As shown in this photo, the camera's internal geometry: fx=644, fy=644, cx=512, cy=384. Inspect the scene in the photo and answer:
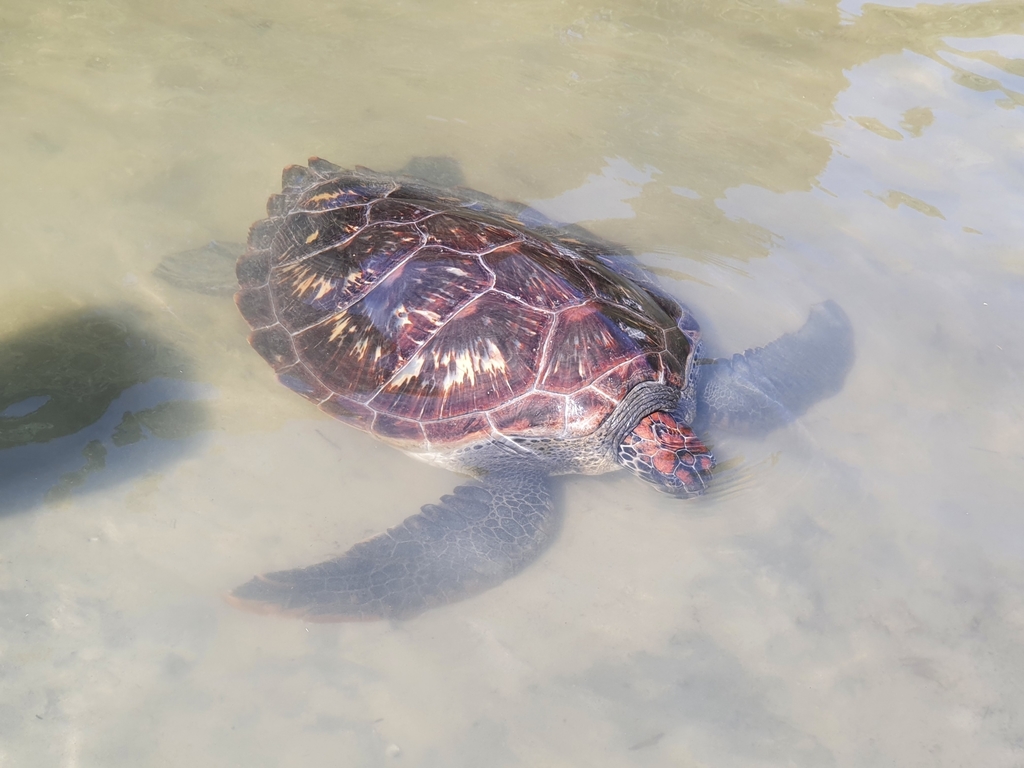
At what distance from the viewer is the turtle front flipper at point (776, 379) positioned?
14.1 ft

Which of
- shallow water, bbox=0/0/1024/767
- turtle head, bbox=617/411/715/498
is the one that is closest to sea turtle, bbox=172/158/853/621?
turtle head, bbox=617/411/715/498

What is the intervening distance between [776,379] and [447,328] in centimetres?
232

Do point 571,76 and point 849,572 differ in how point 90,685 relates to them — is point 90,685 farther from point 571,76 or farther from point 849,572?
point 571,76

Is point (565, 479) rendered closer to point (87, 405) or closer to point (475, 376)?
point (475, 376)

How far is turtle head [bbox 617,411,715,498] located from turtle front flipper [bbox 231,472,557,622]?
1.97ft

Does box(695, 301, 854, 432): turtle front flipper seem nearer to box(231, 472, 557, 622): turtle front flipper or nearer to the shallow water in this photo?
the shallow water

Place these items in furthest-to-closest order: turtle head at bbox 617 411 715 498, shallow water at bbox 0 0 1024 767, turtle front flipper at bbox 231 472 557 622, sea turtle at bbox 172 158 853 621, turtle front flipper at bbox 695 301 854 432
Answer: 1. turtle front flipper at bbox 695 301 854 432
2. turtle head at bbox 617 411 715 498
3. sea turtle at bbox 172 158 853 621
4. turtle front flipper at bbox 231 472 557 622
5. shallow water at bbox 0 0 1024 767

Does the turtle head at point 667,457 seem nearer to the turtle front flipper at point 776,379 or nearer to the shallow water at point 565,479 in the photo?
the shallow water at point 565,479

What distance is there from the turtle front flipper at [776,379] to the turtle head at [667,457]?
529mm

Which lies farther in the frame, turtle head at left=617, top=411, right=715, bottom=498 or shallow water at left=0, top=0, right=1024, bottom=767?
turtle head at left=617, top=411, right=715, bottom=498

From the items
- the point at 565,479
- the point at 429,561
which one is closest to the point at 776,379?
the point at 565,479

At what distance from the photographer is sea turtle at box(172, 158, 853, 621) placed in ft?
12.0

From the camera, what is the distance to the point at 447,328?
384cm

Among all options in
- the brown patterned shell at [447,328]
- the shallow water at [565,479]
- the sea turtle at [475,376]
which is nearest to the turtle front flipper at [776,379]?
the sea turtle at [475,376]
